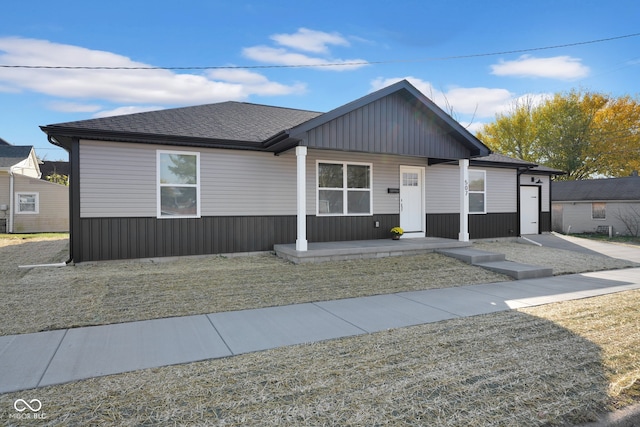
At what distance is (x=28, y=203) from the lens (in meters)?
17.9

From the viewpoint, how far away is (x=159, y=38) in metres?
12.5

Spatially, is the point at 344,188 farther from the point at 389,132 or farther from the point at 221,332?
the point at 221,332

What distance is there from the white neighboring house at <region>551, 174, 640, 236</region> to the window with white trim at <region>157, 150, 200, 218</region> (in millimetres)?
21230

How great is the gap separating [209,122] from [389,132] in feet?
15.9

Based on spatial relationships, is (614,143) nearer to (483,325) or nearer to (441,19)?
(441,19)

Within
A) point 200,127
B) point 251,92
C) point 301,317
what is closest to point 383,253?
point 301,317

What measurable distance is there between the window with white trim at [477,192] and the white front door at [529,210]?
9.18ft

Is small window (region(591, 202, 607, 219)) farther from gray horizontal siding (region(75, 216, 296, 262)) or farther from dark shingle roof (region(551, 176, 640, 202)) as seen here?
gray horizontal siding (region(75, 216, 296, 262))

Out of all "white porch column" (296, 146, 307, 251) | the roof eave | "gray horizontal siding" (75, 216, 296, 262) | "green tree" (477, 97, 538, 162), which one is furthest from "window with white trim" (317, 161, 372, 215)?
"green tree" (477, 97, 538, 162)

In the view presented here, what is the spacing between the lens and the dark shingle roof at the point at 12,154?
1845 cm

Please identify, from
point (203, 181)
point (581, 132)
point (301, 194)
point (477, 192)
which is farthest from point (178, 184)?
point (581, 132)

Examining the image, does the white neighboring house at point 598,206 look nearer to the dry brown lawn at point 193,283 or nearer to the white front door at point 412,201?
the dry brown lawn at point 193,283

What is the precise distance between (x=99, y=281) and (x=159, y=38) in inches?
380

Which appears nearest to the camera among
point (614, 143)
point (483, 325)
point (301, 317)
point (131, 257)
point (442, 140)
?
point (483, 325)
